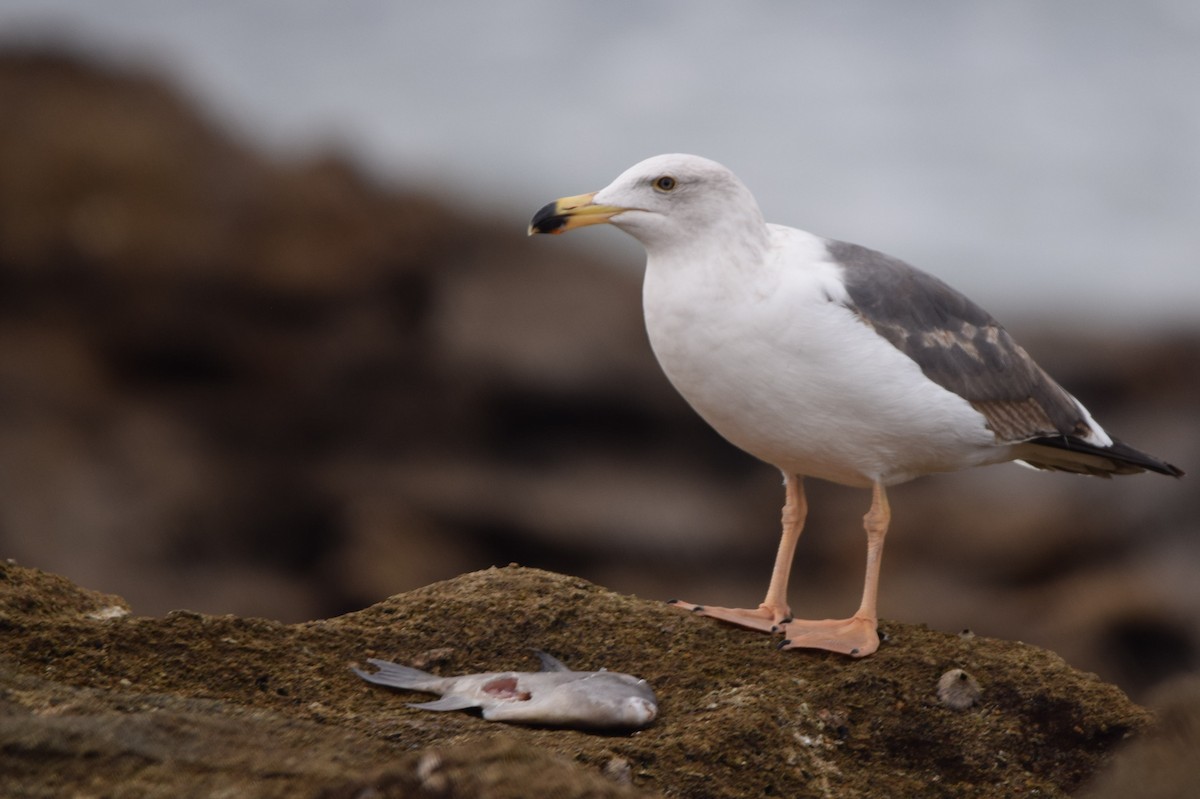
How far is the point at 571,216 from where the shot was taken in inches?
263

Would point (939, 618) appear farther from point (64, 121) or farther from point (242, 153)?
point (64, 121)

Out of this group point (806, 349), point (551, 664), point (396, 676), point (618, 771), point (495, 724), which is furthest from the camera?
point (806, 349)

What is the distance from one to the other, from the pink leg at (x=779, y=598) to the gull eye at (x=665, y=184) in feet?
5.44

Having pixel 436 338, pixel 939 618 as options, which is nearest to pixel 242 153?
pixel 436 338

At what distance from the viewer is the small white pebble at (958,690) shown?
600cm

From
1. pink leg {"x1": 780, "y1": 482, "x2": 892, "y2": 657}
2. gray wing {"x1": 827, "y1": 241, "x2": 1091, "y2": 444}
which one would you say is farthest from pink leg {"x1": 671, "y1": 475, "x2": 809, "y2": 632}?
gray wing {"x1": 827, "y1": 241, "x2": 1091, "y2": 444}

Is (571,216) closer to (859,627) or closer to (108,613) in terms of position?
(859,627)

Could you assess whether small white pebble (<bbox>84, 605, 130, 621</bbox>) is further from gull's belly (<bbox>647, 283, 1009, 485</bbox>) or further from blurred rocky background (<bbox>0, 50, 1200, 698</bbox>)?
Answer: blurred rocky background (<bbox>0, 50, 1200, 698</bbox>)

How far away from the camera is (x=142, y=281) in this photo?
58.3ft

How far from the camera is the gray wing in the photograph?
668 centimetres

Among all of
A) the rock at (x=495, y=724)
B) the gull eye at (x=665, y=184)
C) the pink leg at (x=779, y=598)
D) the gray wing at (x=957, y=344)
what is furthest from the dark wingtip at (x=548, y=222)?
the pink leg at (x=779, y=598)

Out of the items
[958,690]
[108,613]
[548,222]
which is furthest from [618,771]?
[548,222]

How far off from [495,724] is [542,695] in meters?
0.22

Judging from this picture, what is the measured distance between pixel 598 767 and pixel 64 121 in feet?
53.6
